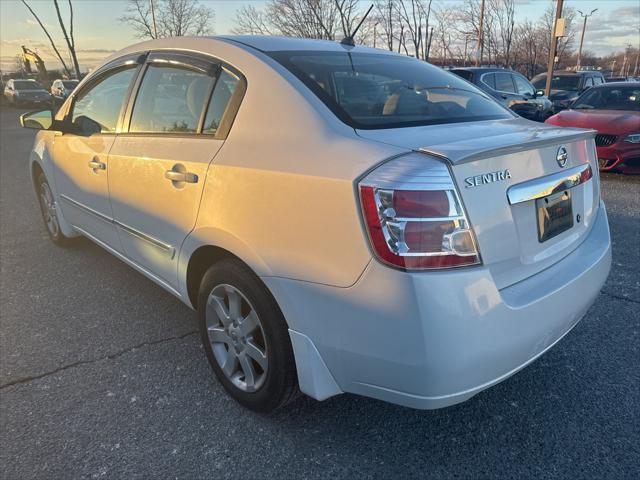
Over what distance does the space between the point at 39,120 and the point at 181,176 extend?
2531mm

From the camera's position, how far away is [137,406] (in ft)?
7.80

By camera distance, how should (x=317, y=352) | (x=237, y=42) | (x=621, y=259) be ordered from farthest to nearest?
1. (x=621, y=259)
2. (x=237, y=42)
3. (x=317, y=352)

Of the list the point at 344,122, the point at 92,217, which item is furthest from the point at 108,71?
the point at 344,122

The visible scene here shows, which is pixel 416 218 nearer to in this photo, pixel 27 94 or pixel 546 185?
pixel 546 185

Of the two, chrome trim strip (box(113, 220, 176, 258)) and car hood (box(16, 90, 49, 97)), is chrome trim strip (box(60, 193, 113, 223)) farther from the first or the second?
car hood (box(16, 90, 49, 97))

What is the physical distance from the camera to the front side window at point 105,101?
3129 mm

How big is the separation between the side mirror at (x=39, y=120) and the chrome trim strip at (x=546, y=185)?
365 cm

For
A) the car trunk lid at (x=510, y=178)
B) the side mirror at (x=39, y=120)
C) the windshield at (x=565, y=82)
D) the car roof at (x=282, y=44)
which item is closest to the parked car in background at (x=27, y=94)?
the windshield at (x=565, y=82)

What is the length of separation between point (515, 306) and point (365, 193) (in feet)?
2.17

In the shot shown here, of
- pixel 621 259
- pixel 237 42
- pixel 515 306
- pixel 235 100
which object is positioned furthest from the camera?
pixel 621 259

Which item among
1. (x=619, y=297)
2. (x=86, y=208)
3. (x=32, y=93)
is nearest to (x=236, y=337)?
(x=86, y=208)

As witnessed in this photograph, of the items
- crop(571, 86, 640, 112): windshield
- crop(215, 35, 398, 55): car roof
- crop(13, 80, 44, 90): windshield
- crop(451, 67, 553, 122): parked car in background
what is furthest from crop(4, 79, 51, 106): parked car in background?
crop(215, 35, 398, 55): car roof

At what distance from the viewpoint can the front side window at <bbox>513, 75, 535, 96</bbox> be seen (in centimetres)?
1127

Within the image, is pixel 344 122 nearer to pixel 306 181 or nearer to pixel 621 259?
pixel 306 181
